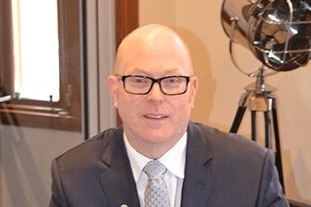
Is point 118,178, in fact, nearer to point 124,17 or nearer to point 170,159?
point 170,159

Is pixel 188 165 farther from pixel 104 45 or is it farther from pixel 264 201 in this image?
pixel 104 45

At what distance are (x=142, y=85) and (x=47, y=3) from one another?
4.06ft

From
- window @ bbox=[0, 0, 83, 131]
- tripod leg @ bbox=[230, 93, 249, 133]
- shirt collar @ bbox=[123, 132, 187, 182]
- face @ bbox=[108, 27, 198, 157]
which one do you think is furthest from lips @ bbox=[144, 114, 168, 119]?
window @ bbox=[0, 0, 83, 131]

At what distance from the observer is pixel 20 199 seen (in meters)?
2.86

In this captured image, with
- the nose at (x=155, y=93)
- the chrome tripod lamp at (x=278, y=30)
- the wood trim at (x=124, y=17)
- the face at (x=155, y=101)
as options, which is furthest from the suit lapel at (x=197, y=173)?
the wood trim at (x=124, y=17)

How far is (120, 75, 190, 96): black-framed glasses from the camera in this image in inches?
57.6

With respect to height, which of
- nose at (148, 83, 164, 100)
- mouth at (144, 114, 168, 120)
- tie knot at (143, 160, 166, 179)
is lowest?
tie knot at (143, 160, 166, 179)

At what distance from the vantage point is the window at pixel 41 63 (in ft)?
8.50

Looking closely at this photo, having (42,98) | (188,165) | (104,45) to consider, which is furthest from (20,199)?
(188,165)

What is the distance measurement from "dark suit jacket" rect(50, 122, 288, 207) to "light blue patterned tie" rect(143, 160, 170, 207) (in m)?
0.04

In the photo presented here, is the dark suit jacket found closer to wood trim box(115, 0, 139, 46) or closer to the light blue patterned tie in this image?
the light blue patterned tie

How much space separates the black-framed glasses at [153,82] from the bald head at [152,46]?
39mm

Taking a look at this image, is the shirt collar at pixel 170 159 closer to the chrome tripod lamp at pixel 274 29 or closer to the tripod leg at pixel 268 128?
the chrome tripod lamp at pixel 274 29

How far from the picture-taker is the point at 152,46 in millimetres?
1470
